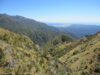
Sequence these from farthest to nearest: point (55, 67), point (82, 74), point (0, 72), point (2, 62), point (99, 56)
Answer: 1. point (99, 56)
2. point (82, 74)
3. point (55, 67)
4. point (2, 62)
5. point (0, 72)

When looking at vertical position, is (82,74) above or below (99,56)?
below

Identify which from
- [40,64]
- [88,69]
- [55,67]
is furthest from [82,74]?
[40,64]

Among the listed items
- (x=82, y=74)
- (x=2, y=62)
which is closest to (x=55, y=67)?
(x=2, y=62)

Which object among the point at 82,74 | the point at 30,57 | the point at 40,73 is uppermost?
the point at 30,57

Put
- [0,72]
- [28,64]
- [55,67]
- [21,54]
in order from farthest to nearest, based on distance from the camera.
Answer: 1. [55,67]
2. [21,54]
3. [28,64]
4. [0,72]

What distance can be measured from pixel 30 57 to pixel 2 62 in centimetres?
566

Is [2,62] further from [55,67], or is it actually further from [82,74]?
[82,74]

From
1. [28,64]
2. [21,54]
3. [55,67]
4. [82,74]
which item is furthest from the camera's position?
[82,74]

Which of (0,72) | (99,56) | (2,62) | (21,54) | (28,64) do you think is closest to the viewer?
(0,72)

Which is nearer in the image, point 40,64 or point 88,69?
point 40,64

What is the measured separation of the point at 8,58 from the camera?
1005 inches

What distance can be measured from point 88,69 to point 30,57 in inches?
1097

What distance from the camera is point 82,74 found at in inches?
1929

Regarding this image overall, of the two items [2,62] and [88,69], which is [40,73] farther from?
[88,69]
